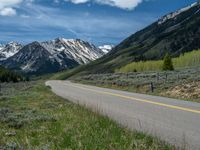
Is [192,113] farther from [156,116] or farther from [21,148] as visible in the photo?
[21,148]

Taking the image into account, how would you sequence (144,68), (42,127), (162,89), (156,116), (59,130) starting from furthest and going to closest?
(144,68), (162,89), (156,116), (42,127), (59,130)

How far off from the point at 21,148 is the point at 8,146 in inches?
12.3

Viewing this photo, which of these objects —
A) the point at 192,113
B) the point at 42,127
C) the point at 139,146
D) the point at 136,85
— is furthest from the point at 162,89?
the point at 139,146

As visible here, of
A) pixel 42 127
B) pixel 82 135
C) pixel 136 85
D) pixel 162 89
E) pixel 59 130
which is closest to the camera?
pixel 82 135

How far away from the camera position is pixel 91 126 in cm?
991

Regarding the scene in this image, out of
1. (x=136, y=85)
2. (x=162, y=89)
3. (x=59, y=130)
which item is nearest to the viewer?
(x=59, y=130)

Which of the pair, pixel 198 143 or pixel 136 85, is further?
pixel 136 85

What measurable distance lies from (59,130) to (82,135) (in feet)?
4.11

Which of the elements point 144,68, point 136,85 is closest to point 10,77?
point 144,68

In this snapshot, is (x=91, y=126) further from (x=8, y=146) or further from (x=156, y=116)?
(x=156, y=116)

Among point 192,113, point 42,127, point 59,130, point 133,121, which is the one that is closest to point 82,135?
point 59,130

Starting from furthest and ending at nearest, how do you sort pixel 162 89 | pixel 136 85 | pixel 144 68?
pixel 144 68 < pixel 136 85 < pixel 162 89

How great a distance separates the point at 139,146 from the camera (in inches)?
294

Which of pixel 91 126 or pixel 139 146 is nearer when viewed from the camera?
pixel 139 146
